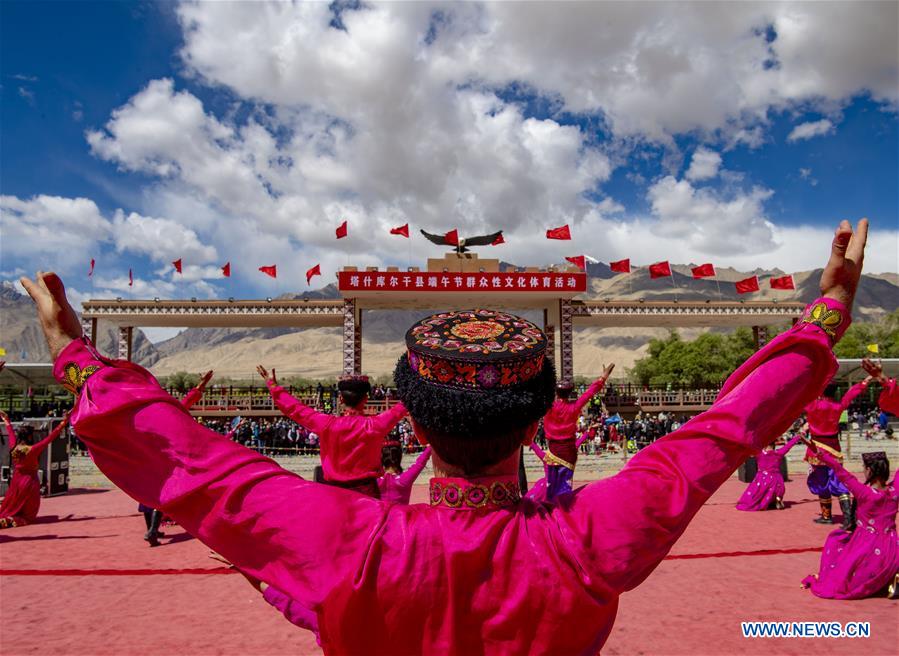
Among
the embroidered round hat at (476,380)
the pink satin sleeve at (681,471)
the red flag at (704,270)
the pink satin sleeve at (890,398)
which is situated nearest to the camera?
the pink satin sleeve at (681,471)

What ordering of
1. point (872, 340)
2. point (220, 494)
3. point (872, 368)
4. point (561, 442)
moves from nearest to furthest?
1. point (220, 494)
2. point (872, 368)
3. point (561, 442)
4. point (872, 340)

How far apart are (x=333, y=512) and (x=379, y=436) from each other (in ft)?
13.8

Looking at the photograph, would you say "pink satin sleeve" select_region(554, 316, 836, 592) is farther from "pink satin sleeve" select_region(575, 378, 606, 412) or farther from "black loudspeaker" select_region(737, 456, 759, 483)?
"black loudspeaker" select_region(737, 456, 759, 483)

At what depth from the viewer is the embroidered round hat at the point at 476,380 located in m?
1.48

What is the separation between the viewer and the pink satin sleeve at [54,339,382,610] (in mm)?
1355

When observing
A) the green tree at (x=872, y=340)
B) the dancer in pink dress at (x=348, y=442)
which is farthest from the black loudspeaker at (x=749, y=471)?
the green tree at (x=872, y=340)

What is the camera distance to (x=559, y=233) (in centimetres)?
2681

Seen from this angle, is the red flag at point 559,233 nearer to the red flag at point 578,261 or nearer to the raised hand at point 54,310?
the red flag at point 578,261

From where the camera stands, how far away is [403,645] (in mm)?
1359

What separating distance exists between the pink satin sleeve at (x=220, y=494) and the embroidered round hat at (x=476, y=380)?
0.29m

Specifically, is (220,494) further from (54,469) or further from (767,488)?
(54,469)

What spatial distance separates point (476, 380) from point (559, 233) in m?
26.0

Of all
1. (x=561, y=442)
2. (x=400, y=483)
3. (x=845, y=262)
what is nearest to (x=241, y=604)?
(x=400, y=483)

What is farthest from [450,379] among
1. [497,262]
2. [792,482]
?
[497,262]
